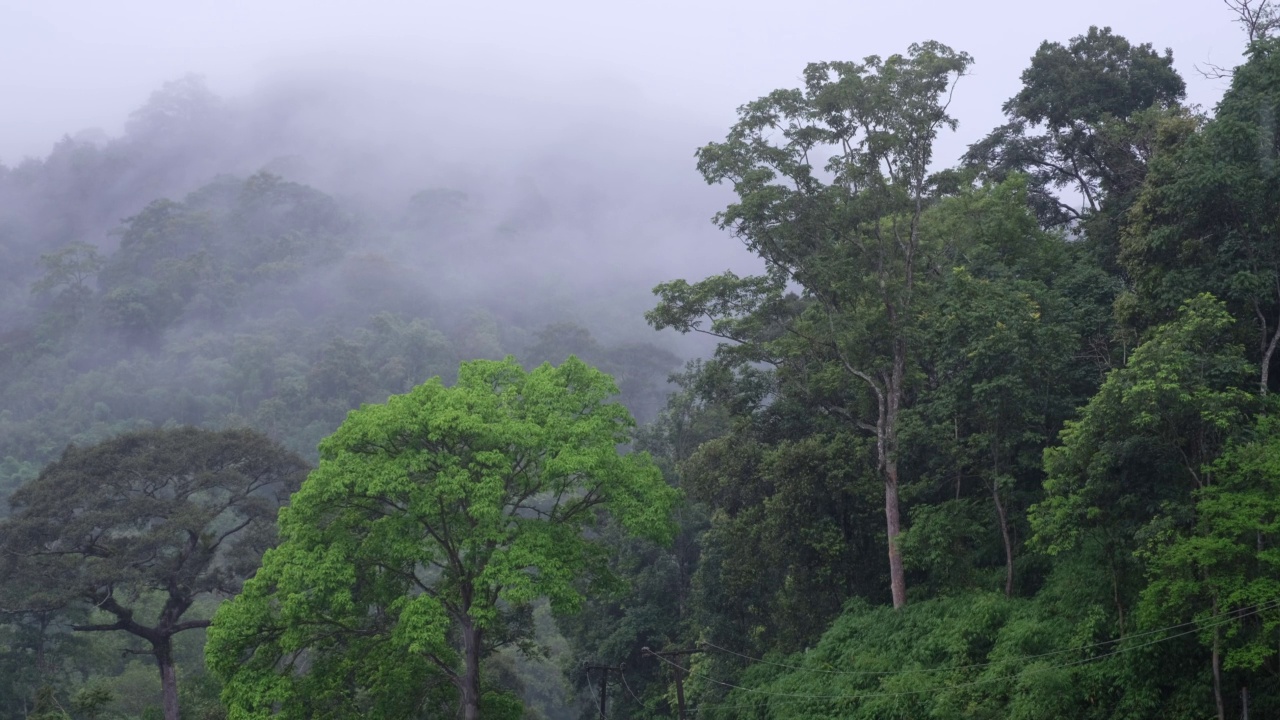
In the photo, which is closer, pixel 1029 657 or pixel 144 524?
pixel 1029 657

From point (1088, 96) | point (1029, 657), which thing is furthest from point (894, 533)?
point (1088, 96)

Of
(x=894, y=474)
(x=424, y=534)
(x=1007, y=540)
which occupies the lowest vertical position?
(x=1007, y=540)

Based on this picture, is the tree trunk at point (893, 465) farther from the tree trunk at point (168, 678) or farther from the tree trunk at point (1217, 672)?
the tree trunk at point (168, 678)

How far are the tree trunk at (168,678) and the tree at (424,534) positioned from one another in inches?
345

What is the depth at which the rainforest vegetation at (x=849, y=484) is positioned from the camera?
15.8 m

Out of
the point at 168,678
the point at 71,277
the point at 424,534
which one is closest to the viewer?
the point at 424,534

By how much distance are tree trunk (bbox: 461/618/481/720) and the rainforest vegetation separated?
89 millimetres

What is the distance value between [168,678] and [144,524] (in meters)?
5.01

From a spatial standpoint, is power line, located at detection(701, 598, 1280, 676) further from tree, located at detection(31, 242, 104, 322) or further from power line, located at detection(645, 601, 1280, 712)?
tree, located at detection(31, 242, 104, 322)

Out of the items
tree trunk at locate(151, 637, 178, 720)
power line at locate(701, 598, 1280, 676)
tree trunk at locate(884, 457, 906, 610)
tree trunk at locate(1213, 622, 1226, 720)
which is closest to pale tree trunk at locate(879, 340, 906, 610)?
tree trunk at locate(884, 457, 906, 610)

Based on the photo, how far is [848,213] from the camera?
74.2ft

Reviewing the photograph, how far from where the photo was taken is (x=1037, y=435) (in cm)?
1942

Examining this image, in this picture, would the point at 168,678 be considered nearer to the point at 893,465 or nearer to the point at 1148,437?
the point at 893,465

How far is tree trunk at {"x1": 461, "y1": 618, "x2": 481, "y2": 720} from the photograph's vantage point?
846 inches
